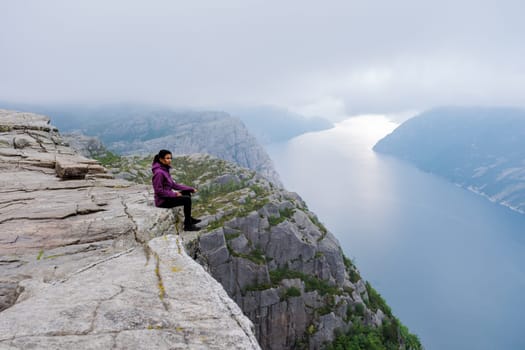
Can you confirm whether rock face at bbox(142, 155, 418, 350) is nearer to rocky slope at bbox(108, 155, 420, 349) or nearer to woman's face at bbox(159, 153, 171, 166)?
rocky slope at bbox(108, 155, 420, 349)

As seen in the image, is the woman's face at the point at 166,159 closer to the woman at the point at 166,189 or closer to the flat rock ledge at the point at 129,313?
the woman at the point at 166,189

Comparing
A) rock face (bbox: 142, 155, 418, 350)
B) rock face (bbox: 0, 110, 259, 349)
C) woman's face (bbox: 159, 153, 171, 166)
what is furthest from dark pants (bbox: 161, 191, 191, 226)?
rock face (bbox: 142, 155, 418, 350)

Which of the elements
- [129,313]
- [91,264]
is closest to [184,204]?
[91,264]

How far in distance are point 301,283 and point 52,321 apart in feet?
228

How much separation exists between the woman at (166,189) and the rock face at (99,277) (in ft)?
1.92

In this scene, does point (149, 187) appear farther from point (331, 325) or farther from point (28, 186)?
point (331, 325)

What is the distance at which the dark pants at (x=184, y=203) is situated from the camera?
14.0 meters

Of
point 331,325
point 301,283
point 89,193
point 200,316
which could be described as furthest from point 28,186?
point 331,325

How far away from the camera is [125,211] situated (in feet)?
47.8

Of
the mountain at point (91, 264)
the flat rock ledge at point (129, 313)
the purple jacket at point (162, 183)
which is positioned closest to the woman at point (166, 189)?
the purple jacket at point (162, 183)

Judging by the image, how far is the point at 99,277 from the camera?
8398mm

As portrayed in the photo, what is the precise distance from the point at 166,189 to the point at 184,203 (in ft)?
3.63

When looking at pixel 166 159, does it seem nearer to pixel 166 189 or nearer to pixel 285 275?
pixel 166 189

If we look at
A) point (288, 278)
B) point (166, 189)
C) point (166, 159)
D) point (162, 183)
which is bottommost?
point (288, 278)
